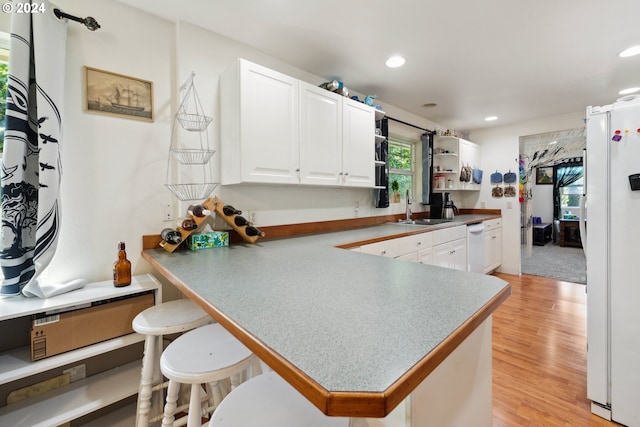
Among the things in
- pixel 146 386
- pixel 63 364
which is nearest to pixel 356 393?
pixel 146 386

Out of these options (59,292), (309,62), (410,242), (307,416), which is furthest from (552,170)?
(59,292)

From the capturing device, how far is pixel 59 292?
1282 mm

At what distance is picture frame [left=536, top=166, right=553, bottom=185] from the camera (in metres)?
7.29

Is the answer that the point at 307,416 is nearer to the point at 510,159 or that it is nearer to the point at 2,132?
the point at 2,132

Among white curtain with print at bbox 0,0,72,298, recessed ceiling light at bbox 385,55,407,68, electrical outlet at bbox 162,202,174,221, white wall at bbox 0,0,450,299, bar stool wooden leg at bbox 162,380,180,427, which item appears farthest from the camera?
recessed ceiling light at bbox 385,55,407,68

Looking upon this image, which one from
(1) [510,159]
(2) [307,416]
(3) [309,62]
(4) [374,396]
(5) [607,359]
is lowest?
(5) [607,359]

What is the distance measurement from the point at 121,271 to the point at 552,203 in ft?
30.5

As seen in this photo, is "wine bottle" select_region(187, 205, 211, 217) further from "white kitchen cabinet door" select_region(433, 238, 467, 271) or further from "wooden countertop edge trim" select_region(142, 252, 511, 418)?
"white kitchen cabinet door" select_region(433, 238, 467, 271)

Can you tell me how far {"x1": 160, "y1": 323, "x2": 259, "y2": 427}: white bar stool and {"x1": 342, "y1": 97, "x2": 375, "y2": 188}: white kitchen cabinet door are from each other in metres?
1.67

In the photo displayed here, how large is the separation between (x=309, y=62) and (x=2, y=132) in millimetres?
1969

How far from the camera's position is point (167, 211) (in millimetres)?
1763

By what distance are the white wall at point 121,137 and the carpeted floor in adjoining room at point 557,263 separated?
194 inches

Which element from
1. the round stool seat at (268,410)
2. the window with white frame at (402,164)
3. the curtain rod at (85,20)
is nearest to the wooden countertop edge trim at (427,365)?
the round stool seat at (268,410)

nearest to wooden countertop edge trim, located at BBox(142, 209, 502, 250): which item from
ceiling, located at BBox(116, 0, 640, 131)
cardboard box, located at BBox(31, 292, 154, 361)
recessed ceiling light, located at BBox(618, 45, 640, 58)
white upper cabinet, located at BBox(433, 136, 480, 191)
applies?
cardboard box, located at BBox(31, 292, 154, 361)
